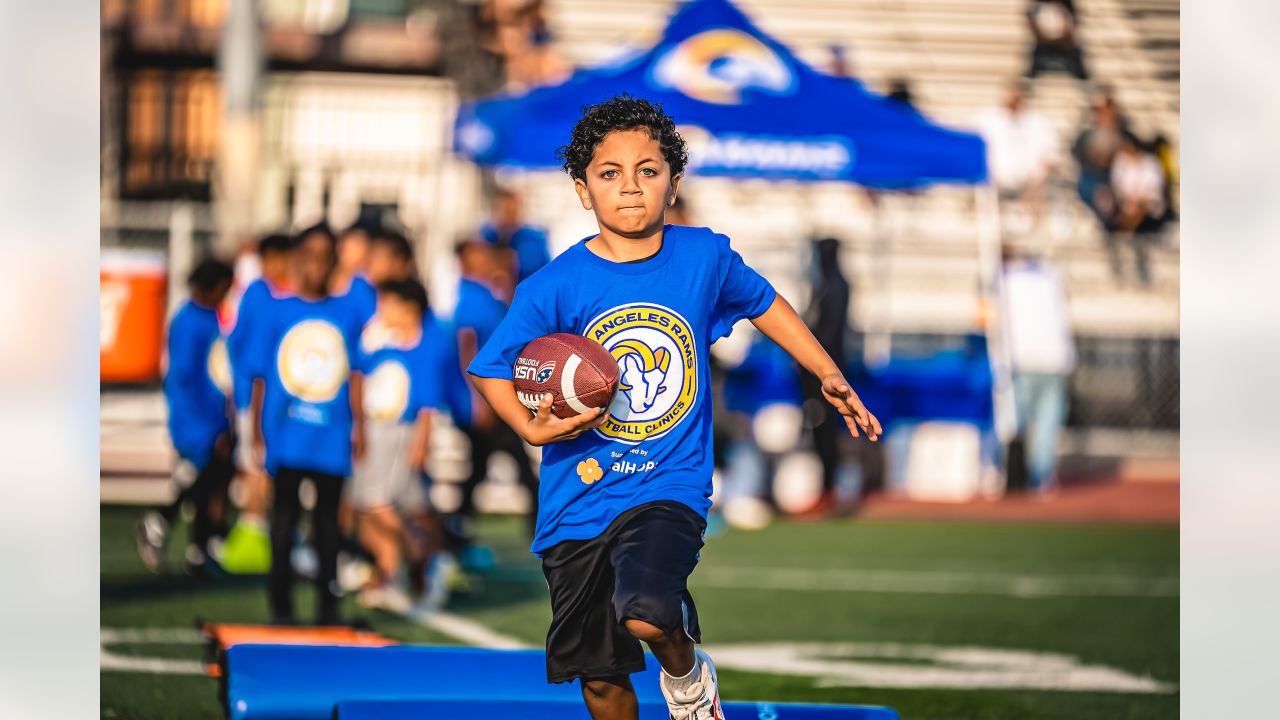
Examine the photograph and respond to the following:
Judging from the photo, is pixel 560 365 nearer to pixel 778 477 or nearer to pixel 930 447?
pixel 778 477

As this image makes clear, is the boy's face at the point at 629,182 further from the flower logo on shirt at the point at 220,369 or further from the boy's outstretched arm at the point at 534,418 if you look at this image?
the flower logo on shirt at the point at 220,369

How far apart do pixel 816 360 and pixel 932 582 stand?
5597 mm

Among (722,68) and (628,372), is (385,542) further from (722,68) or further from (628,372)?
(722,68)

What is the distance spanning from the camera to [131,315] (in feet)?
47.7

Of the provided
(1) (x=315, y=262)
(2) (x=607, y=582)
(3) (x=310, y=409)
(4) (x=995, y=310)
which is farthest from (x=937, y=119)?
(2) (x=607, y=582)

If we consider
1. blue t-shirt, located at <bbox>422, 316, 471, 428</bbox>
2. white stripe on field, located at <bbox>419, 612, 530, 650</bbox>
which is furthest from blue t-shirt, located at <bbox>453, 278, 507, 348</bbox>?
white stripe on field, located at <bbox>419, 612, 530, 650</bbox>

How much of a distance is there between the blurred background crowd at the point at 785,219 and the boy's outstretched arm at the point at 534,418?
4.83m

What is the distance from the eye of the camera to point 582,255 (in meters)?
4.40

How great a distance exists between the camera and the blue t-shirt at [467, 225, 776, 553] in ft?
14.2

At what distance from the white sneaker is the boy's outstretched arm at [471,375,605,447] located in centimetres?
65

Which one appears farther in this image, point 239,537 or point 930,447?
point 930,447

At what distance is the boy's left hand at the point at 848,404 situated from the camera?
432 cm
